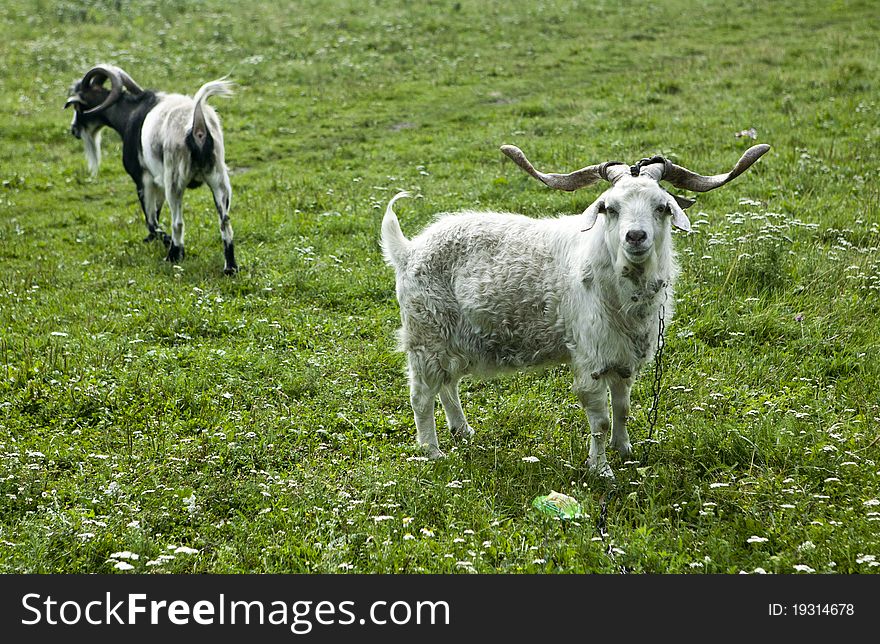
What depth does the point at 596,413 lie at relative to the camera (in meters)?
6.11

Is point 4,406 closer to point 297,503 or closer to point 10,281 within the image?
point 297,503

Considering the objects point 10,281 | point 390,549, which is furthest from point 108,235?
point 390,549

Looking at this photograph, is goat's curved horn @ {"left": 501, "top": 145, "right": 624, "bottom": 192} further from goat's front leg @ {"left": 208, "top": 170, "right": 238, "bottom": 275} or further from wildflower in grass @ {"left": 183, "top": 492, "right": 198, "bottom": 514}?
goat's front leg @ {"left": 208, "top": 170, "right": 238, "bottom": 275}

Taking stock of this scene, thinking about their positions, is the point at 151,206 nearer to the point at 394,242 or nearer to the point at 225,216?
the point at 225,216

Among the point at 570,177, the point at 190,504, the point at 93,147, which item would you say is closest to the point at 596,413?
the point at 570,177

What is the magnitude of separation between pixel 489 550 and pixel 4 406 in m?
4.39

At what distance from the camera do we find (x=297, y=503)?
567cm

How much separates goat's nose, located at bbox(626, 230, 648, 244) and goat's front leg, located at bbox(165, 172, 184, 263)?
745 cm

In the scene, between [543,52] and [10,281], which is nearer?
[10,281]

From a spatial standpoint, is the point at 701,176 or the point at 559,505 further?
the point at 701,176

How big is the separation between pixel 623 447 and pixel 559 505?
121 centimetres

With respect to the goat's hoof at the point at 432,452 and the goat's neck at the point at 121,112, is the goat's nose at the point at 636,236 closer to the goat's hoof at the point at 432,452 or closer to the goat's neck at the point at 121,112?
the goat's hoof at the point at 432,452

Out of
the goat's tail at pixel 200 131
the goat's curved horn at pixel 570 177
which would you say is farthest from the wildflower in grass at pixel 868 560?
the goat's tail at pixel 200 131

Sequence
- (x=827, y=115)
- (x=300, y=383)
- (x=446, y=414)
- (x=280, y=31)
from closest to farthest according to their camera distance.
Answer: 1. (x=446, y=414)
2. (x=300, y=383)
3. (x=827, y=115)
4. (x=280, y=31)
